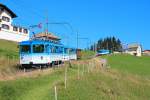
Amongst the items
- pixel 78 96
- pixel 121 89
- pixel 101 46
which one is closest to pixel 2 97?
pixel 78 96

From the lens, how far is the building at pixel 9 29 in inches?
3811

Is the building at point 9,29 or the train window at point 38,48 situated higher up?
the building at point 9,29

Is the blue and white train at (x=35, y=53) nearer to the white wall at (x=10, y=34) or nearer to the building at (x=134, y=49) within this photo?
the white wall at (x=10, y=34)

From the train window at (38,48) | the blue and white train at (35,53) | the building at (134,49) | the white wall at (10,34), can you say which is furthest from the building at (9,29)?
the building at (134,49)

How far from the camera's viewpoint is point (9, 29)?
99.2 meters

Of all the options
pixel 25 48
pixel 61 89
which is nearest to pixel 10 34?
pixel 25 48

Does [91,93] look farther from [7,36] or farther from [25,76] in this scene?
[7,36]

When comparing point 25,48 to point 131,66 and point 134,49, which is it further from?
point 134,49

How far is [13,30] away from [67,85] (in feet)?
233

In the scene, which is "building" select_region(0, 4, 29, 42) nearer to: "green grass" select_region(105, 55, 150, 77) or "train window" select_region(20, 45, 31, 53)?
"green grass" select_region(105, 55, 150, 77)

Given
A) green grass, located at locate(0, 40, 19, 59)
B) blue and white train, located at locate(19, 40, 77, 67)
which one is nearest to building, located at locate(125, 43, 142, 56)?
green grass, located at locate(0, 40, 19, 59)

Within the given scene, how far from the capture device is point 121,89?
39.2m

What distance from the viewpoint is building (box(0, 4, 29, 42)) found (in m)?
96.8

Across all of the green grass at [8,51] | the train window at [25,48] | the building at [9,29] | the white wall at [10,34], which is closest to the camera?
the train window at [25,48]
